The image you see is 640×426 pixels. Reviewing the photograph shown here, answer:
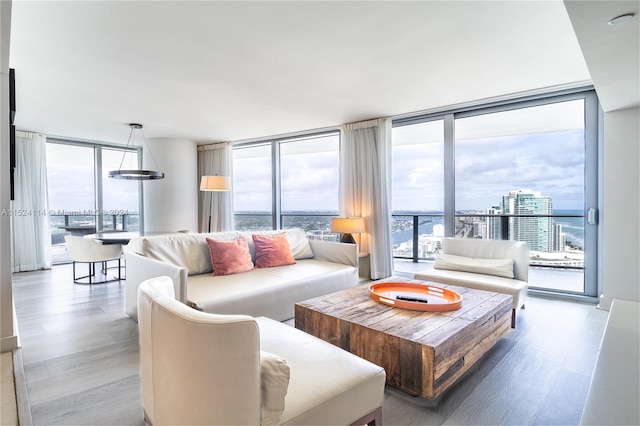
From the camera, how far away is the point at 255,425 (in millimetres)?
1054

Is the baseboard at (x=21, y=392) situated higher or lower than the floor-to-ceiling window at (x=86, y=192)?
lower

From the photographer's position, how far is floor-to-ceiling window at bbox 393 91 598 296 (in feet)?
12.7

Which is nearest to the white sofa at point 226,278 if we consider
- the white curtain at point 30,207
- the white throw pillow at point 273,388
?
the white throw pillow at point 273,388

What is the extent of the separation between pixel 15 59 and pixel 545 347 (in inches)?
200

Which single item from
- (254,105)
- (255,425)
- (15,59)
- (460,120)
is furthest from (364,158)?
(255,425)

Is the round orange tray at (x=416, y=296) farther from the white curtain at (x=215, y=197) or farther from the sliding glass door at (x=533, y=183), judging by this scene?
the white curtain at (x=215, y=197)

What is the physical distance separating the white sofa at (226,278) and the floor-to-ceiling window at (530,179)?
1.99m

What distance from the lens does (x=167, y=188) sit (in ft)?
21.5

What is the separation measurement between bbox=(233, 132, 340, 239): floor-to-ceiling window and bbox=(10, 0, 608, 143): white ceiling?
1.58 meters

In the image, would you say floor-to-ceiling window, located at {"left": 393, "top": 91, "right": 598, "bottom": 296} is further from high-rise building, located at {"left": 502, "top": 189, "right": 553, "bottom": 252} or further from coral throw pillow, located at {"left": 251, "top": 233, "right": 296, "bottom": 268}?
coral throw pillow, located at {"left": 251, "top": 233, "right": 296, "bottom": 268}

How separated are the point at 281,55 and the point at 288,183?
146 inches

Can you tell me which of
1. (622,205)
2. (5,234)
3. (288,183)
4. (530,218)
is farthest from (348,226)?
(5,234)

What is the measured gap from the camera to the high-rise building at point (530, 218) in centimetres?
420

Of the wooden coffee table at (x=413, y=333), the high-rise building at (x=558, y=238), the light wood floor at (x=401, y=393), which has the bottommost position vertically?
the light wood floor at (x=401, y=393)
